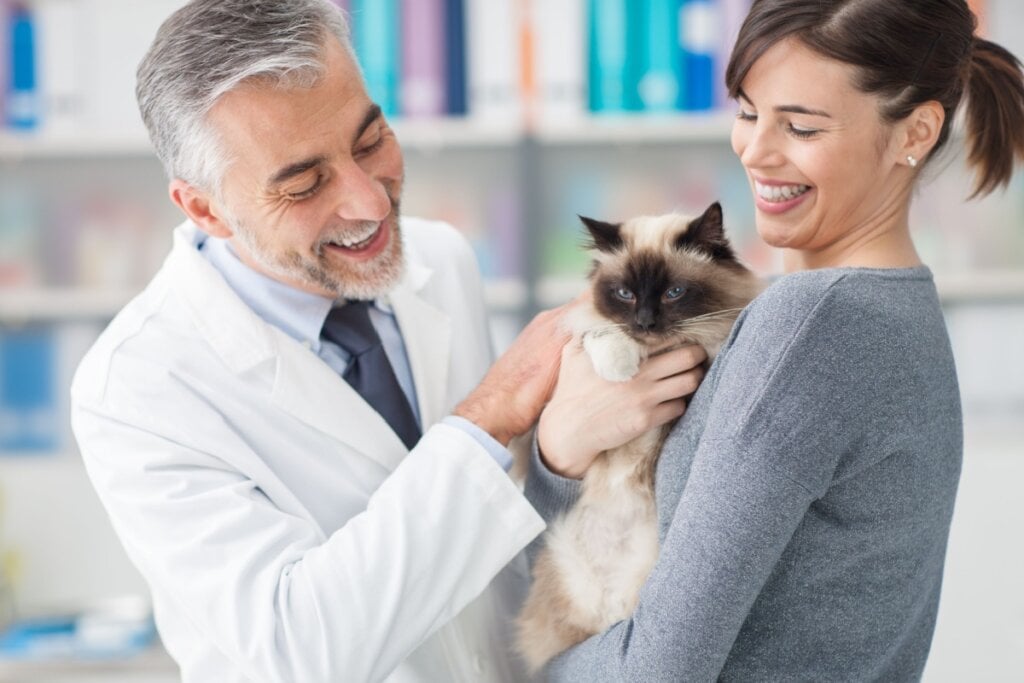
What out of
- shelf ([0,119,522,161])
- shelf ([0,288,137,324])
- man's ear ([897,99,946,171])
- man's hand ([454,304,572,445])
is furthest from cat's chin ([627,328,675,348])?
shelf ([0,288,137,324])

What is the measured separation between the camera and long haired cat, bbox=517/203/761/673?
1322mm

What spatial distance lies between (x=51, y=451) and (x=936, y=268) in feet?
9.15

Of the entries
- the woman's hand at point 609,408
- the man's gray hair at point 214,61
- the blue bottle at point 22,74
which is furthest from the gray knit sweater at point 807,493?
the blue bottle at point 22,74

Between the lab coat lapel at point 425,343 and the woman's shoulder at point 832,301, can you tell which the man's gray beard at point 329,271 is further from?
the woman's shoulder at point 832,301

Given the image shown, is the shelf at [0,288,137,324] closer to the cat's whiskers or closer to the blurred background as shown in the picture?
the blurred background

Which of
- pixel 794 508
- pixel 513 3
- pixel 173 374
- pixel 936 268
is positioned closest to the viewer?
pixel 794 508

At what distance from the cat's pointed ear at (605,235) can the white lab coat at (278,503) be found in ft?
1.20

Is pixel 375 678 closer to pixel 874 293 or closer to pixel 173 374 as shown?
pixel 173 374

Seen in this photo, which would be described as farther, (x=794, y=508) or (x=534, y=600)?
(x=534, y=600)

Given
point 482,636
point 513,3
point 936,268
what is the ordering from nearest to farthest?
point 482,636, point 513,3, point 936,268

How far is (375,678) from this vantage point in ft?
4.17

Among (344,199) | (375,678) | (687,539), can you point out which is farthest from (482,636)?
(344,199)

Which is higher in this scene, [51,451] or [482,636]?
[482,636]

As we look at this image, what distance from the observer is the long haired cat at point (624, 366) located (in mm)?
1322
